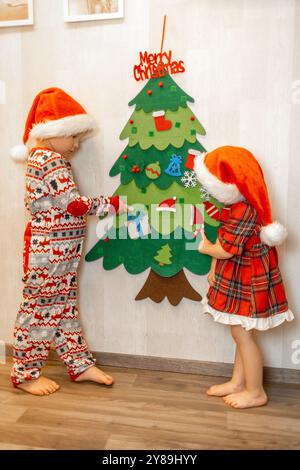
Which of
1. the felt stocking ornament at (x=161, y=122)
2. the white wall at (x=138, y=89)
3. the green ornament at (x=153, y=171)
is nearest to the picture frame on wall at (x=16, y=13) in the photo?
the white wall at (x=138, y=89)

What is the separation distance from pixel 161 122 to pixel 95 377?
1149 millimetres

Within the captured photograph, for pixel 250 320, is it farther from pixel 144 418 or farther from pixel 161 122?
pixel 161 122

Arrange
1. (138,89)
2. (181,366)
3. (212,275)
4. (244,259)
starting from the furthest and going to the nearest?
(181,366) → (138,89) → (212,275) → (244,259)

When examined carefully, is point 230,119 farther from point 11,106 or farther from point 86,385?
point 86,385

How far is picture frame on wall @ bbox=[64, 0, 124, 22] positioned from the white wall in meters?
0.03

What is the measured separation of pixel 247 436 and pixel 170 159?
1.13 meters

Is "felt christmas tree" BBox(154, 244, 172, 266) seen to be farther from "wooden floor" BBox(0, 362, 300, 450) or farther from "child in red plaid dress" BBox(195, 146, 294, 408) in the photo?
"wooden floor" BBox(0, 362, 300, 450)

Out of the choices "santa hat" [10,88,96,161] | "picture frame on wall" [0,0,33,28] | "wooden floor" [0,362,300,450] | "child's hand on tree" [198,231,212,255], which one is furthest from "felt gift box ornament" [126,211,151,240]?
"picture frame on wall" [0,0,33,28]

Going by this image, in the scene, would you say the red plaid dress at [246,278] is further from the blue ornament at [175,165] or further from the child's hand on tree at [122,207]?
the child's hand on tree at [122,207]

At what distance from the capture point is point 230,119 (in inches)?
74.4

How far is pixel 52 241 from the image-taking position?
185 cm

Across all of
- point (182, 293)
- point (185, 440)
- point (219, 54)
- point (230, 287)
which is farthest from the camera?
point (182, 293)

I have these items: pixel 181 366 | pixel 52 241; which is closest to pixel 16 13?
pixel 52 241

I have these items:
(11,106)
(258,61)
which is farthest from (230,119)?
(11,106)
